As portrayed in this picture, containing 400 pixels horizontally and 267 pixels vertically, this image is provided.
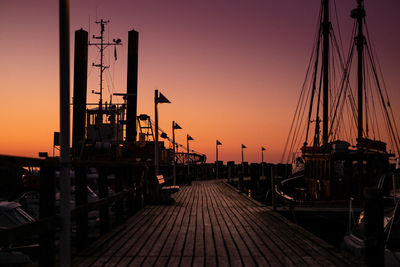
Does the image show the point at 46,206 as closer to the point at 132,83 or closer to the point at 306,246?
the point at 306,246

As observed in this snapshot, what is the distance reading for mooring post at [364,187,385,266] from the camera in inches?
219

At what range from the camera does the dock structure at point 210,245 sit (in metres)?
5.77

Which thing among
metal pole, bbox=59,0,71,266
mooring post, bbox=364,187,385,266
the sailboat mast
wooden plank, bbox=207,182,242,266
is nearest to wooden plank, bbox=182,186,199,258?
wooden plank, bbox=207,182,242,266

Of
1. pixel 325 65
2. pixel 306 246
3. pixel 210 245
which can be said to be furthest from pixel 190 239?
pixel 325 65

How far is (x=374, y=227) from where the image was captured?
18.3ft

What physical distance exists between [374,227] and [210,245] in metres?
2.74

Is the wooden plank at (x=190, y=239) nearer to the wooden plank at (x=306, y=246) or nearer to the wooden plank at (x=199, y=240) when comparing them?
the wooden plank at (x=199, y=240)

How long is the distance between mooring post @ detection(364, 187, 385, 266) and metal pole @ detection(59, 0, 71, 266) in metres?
4.01

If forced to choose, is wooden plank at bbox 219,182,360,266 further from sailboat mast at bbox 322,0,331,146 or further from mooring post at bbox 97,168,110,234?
sailboat mast at bbox 322,0,331,146

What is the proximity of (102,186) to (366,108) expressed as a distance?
77.9 ft

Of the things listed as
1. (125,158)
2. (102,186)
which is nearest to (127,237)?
(102,186)

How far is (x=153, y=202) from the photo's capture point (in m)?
14.8

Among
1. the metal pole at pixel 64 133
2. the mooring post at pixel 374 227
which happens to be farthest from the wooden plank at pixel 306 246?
the metal pole at pixel 64 133

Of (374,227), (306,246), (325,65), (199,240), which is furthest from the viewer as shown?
(325,65)
